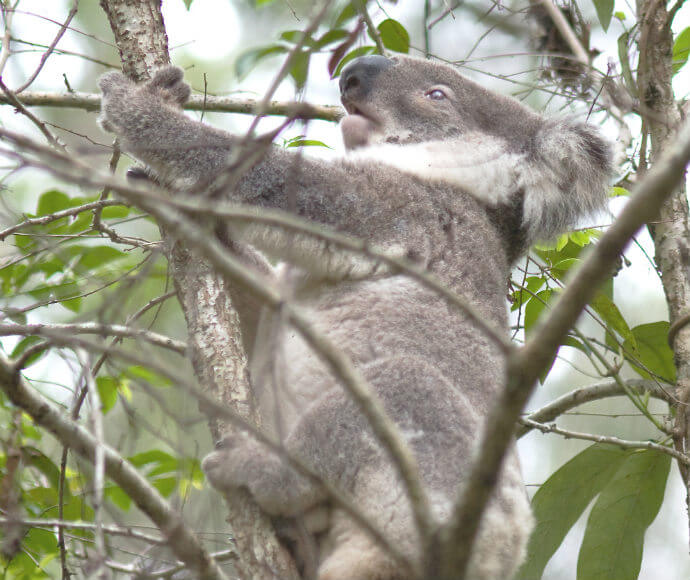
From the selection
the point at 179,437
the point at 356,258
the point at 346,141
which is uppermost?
the point at 346,141

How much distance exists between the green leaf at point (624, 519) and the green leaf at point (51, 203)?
2.67 meters

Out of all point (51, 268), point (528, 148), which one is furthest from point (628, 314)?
point (51, 268)

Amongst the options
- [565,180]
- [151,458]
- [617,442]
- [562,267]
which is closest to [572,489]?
[617,442]

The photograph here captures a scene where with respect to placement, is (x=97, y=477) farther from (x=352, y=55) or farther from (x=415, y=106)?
(x=352, y=55)

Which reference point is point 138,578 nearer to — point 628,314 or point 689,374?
point 689,374

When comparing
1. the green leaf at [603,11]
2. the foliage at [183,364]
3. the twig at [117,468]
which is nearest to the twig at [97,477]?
the twig at [117,468]

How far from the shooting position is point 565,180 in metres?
3.51

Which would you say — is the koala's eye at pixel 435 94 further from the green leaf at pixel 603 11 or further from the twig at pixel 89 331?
the twig at pixel 89 331

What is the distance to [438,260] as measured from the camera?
3.18 meters

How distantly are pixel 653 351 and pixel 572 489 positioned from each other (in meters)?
0.74

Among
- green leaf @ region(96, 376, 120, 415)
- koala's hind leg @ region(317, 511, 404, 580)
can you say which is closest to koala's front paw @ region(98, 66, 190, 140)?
green leaf @ region(96, 376, 120, 415)

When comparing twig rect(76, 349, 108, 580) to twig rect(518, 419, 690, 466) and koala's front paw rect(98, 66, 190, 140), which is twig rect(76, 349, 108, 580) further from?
twig rect(518, 419, 690, 466)

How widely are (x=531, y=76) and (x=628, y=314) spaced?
6.22 metres

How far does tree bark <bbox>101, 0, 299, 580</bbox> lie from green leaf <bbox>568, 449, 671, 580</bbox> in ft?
5.38
